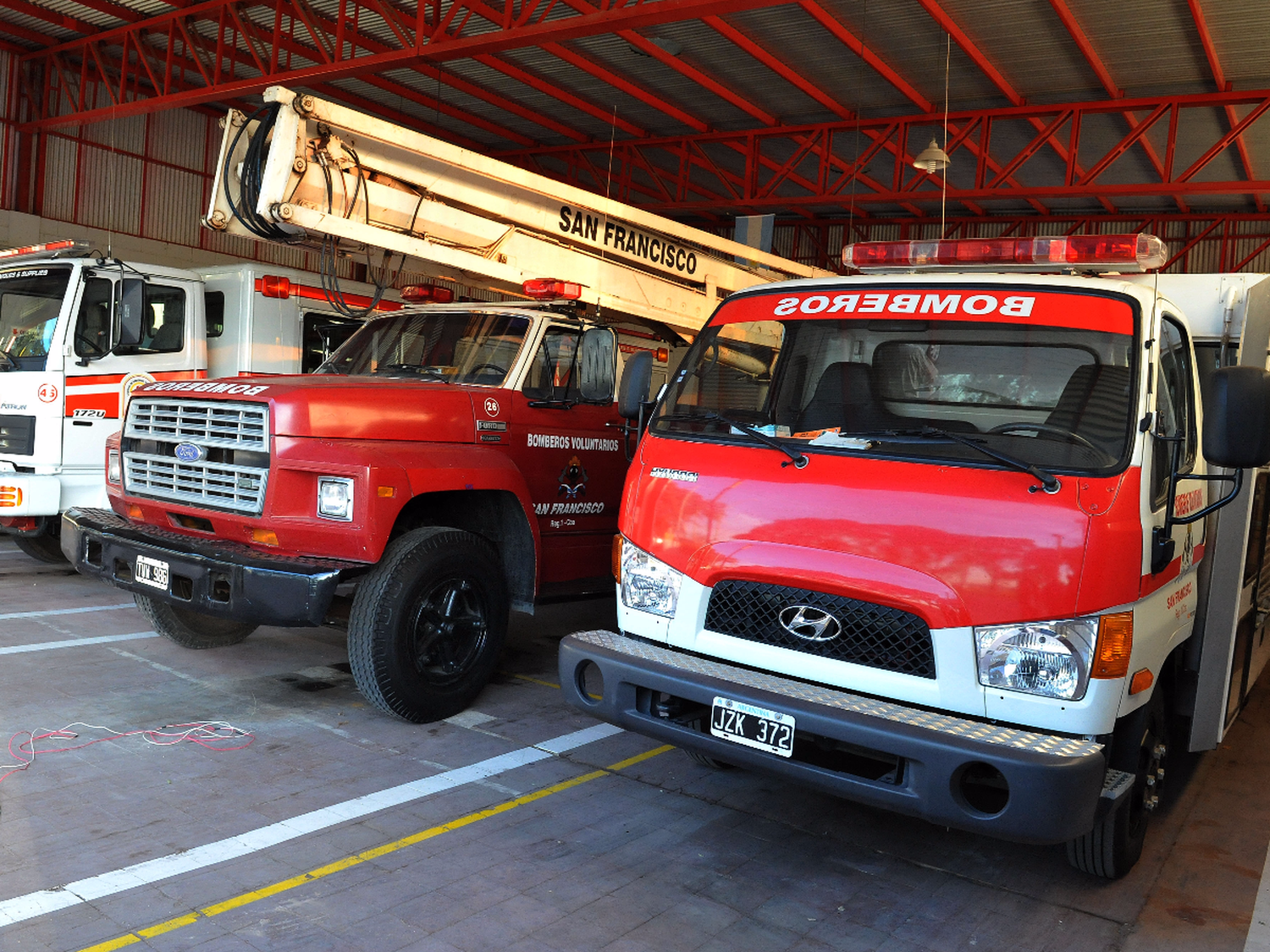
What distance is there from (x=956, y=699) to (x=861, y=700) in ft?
0.94

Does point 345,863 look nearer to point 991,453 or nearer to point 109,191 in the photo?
point 991,453

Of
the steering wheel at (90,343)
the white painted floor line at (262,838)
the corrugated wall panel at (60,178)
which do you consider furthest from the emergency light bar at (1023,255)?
the corrugated wall panel at (60,178)

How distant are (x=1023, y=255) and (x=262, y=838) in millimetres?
3791

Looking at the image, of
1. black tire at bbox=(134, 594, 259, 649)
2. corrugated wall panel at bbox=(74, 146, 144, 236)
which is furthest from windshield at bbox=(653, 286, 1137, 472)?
corrugated wall panel at bbox=(74, 146, 144, 236)

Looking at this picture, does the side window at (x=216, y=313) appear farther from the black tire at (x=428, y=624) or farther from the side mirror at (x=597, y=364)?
the black tire at (x=428, y=624)

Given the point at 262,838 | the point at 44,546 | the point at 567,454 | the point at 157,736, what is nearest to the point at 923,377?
the point at 567,454

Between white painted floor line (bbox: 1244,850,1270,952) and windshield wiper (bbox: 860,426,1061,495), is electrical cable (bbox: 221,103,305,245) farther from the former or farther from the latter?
white painted floor line (bbox: 1244,850,1270,952)

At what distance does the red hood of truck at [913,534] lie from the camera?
3109 millimetres

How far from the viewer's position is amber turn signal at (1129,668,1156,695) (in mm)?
3250

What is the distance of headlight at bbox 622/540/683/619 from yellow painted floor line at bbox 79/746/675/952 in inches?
39.9

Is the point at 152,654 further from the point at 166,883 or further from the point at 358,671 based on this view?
the point at 166,883

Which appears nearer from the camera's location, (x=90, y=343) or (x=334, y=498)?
(x=334, y=498)

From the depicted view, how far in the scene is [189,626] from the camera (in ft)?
19.7

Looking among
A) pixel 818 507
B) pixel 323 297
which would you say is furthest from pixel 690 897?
pixel 323 297
